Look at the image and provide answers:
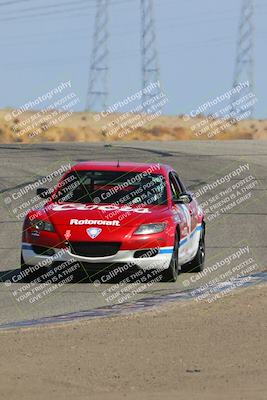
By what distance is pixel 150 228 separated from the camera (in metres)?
15.0

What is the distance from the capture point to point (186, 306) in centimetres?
1240

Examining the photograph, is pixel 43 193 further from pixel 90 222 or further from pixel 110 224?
pixel 110 224

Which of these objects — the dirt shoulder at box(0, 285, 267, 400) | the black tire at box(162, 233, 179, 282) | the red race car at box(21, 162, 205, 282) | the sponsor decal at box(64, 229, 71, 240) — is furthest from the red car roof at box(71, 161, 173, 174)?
the dirt shoulder at box(0, 285, 267, 400)

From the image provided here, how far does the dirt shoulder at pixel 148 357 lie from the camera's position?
8.30 meters

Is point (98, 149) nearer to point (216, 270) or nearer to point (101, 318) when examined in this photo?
point (216, 270)

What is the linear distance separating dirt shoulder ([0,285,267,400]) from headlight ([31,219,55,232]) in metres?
2.85

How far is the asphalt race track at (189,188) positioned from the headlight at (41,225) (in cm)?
71

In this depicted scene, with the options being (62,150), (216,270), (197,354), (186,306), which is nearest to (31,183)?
(62,150)

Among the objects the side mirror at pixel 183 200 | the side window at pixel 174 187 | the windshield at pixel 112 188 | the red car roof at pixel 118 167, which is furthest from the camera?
the side window at pixel 174 187

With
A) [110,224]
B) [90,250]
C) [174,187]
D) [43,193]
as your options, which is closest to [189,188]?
[174,187]

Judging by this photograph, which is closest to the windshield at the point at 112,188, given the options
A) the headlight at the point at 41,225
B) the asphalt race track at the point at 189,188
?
the headlight at the point at 41,225

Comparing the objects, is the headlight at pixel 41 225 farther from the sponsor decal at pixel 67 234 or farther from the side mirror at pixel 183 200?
the side mirror at pixel 183 200

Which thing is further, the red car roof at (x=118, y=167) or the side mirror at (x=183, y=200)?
the red car roof at (x=118, y=167)

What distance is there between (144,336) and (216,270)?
602 cm
